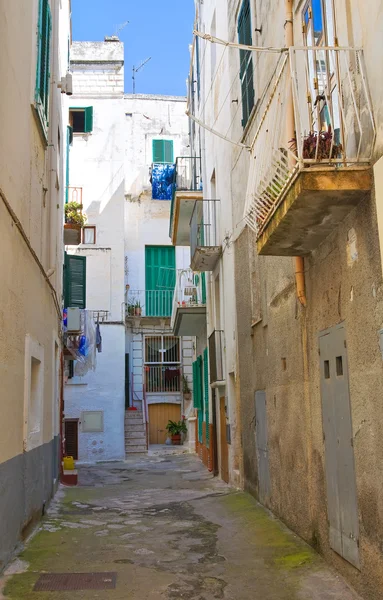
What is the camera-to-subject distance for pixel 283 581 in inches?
235

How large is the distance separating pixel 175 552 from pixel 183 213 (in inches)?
458

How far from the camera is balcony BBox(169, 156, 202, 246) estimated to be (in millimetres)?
16828

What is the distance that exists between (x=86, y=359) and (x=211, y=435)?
18.3ft

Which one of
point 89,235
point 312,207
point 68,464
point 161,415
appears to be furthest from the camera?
point 161,415

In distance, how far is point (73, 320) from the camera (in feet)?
53.2

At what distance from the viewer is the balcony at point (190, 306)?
1761 cm

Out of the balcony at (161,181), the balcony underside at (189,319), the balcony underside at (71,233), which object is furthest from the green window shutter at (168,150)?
the balcony underside at (71,233)

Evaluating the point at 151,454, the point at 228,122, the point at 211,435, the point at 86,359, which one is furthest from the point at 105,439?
the point at 228,122

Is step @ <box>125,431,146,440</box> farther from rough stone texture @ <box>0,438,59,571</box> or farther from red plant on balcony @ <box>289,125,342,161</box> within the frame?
red plant on balcony @ <box>289,125,342,161</box>

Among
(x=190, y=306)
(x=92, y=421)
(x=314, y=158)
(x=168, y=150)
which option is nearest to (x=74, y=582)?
(x=314, y=158)

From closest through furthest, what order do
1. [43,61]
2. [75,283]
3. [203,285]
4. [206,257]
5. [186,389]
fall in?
[43,61]
[206,257]
[203,285]
[75,283]
[186,389]

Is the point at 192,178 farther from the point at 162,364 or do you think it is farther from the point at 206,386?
the point at 162,364

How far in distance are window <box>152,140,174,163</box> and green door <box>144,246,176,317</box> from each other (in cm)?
428

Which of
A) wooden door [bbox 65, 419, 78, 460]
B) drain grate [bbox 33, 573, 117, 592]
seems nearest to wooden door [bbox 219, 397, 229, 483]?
drain grate [bbox 33, 573, 117, 592]
